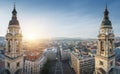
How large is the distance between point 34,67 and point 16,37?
47.2 metres

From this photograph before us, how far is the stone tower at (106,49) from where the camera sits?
25.4 metres

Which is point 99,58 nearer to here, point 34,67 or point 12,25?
point 12,25

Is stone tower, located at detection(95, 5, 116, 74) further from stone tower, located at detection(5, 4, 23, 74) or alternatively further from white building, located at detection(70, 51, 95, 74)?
white building, located at detection(70, 51, 95, 74)

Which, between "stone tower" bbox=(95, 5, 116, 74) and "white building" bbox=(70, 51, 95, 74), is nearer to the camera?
"stone tower" bbox=(95, 5, 116, 74)

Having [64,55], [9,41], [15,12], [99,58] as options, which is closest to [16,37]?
[9,41]

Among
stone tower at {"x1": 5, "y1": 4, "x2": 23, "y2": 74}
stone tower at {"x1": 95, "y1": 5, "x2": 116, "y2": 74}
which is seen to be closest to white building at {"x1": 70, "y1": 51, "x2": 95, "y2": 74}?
stone tower at {"x1": 95, "y1": 5, "x2": 116, "y2": 74}

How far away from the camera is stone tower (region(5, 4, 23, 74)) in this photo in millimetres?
25266

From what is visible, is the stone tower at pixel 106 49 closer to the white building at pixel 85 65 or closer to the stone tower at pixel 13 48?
the stone tower at pixel 13 48

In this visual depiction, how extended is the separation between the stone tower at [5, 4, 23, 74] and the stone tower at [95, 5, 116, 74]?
11.7 m

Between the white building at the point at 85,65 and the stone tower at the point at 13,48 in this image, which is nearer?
the stone tower at the point at 13,48

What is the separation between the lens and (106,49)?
1009 inches

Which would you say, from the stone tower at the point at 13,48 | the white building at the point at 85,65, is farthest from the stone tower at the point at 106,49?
the white building at the point at 85,65

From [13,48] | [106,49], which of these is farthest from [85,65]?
[13,48]

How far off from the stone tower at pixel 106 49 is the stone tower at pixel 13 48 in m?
11.7
